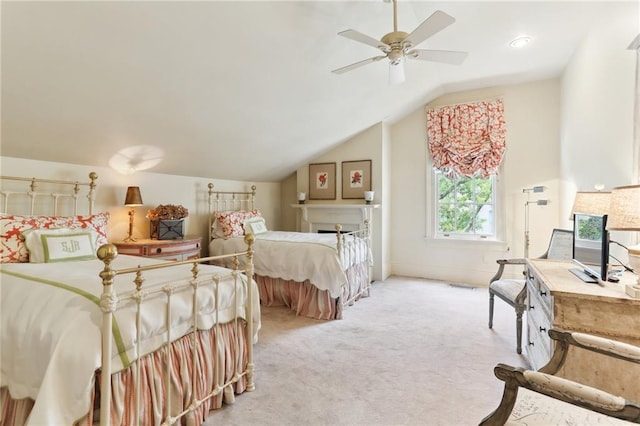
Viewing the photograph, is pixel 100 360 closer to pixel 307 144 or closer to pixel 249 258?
pixel 249 258

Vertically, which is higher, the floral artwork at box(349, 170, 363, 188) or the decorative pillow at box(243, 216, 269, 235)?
the floral artwork at box(349, 170, 363, 188)

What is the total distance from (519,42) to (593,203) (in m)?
2.31

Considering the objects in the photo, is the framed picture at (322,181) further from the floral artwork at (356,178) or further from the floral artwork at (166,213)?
the floral artwork at (166,213)

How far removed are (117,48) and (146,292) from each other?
5.38 ft

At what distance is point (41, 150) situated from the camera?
2658 millimetres

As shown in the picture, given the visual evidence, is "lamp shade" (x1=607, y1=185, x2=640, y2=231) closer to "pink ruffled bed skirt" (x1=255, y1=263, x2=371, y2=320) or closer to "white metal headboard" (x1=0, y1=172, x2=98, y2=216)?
"pink ruffled bed skirt" (x1=255, y1=263, x2=371, y2=320)

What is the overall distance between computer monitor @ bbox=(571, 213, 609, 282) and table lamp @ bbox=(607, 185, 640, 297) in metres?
0.18

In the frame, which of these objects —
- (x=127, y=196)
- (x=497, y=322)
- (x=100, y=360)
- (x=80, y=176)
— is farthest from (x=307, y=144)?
(x=100, y=360)

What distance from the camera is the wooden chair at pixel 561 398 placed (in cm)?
92

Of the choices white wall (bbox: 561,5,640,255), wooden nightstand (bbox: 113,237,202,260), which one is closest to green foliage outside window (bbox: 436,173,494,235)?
white wall (bbox: 561,5,640,255)

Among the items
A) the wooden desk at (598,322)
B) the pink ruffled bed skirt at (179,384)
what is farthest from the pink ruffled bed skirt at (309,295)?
the wooden desk at (598,322)

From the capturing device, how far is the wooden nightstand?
9.91 feet

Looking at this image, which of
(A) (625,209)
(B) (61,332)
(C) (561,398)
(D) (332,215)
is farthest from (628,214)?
(D) (332,215)

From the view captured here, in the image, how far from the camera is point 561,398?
3.21ft
